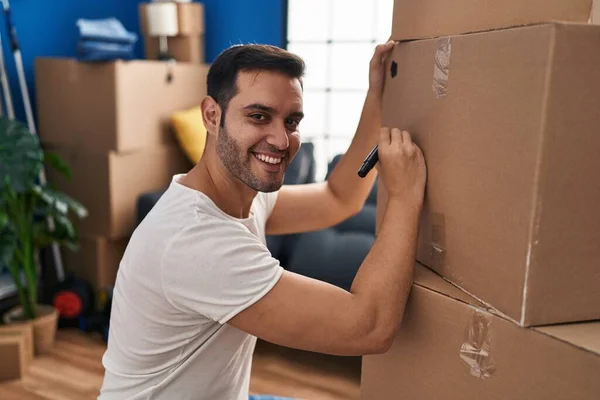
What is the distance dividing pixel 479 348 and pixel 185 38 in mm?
3155

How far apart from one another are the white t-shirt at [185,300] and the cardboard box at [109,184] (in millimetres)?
1854

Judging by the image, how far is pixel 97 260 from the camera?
3.00m

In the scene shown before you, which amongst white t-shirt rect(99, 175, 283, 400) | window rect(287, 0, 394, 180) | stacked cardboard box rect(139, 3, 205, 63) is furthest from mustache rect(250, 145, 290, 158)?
stacked cardboard box rect(139, 3, 205, 63)

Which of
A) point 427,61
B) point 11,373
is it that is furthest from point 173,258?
point 11,373

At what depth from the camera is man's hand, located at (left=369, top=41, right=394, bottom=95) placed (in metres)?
1.05

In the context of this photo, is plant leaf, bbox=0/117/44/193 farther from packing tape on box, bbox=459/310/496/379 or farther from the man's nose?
packing tape on box, bbox=459/310/496/379

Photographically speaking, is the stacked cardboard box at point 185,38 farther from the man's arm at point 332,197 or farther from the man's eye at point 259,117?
the man's eye at point 259,117

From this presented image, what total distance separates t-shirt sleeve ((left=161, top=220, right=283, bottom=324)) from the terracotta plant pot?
1953 millimetres

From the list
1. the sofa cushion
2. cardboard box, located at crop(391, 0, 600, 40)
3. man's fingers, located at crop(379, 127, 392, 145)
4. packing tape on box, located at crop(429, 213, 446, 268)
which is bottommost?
the sofa cushion

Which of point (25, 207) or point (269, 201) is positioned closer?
point (269, 201)

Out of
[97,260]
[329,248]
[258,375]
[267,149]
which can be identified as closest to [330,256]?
[329,248]

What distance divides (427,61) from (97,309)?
254cm

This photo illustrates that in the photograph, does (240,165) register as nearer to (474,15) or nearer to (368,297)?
(368,297)

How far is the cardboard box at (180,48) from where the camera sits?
3.57m
